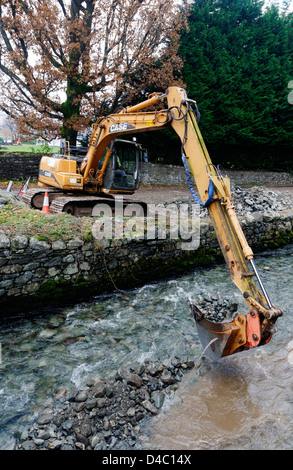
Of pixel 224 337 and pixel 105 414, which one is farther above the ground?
pixel 224 337

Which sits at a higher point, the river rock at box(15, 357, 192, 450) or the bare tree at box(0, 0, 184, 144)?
the bare tree at box(0, 0, 184, 144)

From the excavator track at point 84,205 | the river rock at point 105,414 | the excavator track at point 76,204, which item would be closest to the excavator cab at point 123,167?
the excavator track at point 84,205

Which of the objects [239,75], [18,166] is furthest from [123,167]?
[239,75]

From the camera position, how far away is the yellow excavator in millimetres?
3244

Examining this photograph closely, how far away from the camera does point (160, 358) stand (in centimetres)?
402

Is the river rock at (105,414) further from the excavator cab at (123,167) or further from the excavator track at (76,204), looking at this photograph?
the excavator cab at (123,167)

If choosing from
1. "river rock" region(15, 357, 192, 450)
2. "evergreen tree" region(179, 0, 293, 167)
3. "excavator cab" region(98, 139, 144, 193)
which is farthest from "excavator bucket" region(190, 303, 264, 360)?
"evergreen tree" region(179, 0, 293, 167)

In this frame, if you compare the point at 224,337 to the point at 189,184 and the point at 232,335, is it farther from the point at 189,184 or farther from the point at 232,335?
the point at 189,184

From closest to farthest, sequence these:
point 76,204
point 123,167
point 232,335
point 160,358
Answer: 1. point 232,335
2. point 160,358
3. point 76,204
4. point 123,167

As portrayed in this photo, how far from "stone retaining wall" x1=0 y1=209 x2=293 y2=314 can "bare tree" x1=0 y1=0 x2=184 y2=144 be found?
29.4 feet

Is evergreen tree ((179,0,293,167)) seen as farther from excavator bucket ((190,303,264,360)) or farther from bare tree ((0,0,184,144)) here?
excavator bucket ((190,303,264,360))

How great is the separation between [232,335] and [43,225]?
397cm

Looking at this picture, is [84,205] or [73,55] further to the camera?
[73,55]

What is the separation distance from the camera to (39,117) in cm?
1290
